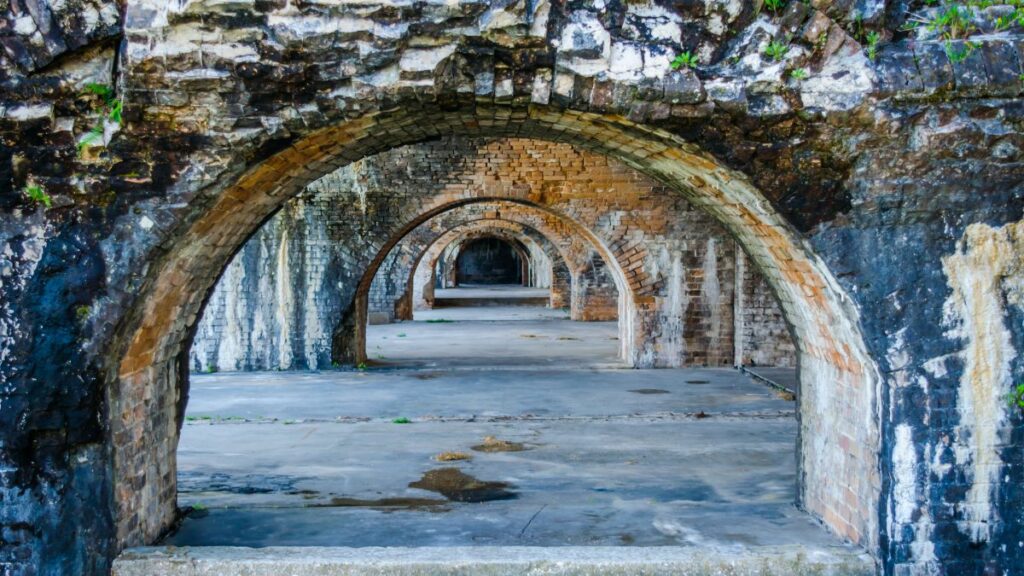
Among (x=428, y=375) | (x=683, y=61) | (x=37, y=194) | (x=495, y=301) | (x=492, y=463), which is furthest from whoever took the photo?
(x=495, y=301)

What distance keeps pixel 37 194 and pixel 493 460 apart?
157 inches

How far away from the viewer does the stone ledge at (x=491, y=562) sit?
4.55 m

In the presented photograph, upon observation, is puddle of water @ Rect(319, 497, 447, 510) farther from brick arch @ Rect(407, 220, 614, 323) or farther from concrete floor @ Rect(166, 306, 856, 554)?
brick arch @ Rect(407, 220, 614, 323)

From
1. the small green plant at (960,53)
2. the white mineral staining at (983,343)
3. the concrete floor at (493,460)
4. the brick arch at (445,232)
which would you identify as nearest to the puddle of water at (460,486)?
the concrete floor at (493,460)

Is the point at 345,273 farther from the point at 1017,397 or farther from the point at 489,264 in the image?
the point at 489,264

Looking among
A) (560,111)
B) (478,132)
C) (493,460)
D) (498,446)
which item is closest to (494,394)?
(498,446)

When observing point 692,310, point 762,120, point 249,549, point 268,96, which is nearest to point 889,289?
point 762,120

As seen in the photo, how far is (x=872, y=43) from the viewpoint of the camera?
14.3ft

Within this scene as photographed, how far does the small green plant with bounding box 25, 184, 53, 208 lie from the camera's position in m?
4.26

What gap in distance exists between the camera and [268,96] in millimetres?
4312

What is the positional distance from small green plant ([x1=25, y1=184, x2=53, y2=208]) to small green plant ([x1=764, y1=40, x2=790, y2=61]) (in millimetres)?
3473

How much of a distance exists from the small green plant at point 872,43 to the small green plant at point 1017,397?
5.70 ft

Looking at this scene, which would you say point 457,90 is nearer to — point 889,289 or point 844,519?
point 889,289

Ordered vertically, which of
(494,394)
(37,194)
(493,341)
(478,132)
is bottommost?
(494,394)
